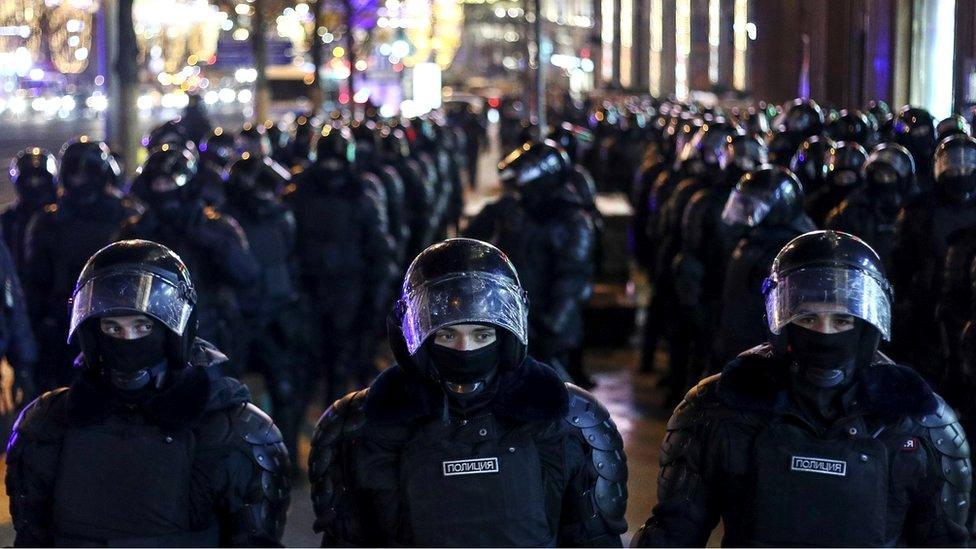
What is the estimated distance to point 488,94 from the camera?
77.1 m

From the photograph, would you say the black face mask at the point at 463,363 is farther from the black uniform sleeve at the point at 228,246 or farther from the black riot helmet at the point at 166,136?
the black riot helmet at the point at 166,136

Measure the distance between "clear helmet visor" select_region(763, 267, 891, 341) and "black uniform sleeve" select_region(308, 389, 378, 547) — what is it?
0.98m

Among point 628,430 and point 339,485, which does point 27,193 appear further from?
point 339,485

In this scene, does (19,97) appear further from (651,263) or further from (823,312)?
(823,312)

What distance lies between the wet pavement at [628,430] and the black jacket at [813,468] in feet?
14.0

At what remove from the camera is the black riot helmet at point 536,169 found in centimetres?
967

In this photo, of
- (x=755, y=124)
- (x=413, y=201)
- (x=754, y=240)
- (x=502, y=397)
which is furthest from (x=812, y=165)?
(x=502, y=397)

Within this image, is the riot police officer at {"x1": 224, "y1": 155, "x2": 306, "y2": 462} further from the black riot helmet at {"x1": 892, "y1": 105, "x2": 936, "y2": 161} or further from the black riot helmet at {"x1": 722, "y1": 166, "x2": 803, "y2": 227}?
the black riot helmet at {"x1": 892, "y1": 105, "x2": 936, "y2": 161}

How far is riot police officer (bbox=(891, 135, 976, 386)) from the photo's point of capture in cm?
852

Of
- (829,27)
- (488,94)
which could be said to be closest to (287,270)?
(829,27)

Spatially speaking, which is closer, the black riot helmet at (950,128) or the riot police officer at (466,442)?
the riot police officer at (466,442)

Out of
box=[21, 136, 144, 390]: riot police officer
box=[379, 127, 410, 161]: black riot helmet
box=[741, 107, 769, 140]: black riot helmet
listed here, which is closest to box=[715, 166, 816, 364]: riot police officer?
box=[21, 136, 144, 390]: riot police officer

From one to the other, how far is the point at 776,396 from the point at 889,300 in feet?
1.26

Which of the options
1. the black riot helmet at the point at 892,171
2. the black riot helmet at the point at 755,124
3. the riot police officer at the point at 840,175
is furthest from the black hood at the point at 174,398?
the black riot helmet at the point at 755,124
